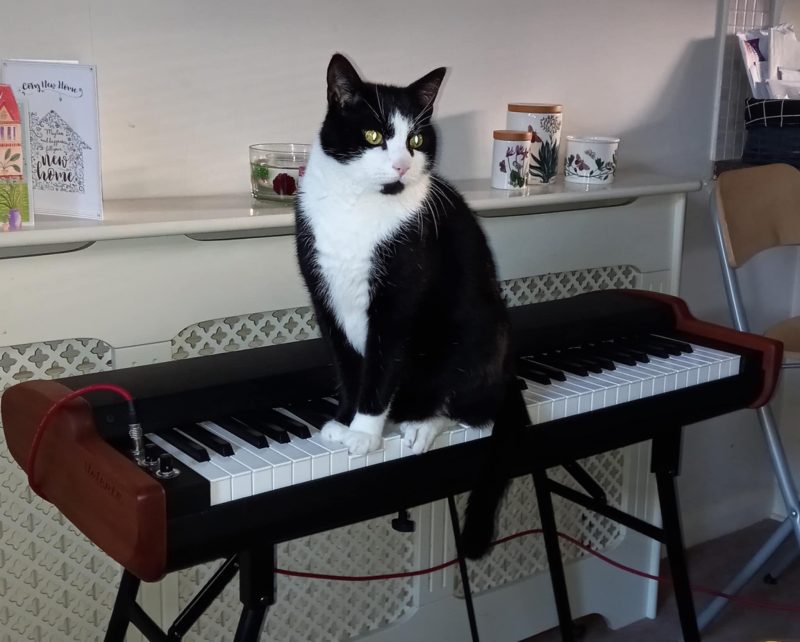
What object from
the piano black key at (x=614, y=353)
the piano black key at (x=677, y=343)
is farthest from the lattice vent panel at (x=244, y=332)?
the piano black key at (x=677, y=343)

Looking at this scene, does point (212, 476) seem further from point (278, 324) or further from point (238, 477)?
point (278, 324)

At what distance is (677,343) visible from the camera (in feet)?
5.08

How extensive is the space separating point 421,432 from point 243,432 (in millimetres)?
208

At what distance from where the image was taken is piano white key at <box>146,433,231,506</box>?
3.20 feet

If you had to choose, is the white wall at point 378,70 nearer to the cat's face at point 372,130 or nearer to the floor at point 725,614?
the floor at point 725,614

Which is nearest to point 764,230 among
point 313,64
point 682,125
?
point 682,125

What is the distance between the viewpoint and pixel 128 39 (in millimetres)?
1427

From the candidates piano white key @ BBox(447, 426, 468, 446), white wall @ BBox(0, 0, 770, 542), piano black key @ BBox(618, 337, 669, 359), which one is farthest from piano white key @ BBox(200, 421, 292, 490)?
piano black key @ BBox(618, 337, 669, 359)

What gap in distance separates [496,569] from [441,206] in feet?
3.47

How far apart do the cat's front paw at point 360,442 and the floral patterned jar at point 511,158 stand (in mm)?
757

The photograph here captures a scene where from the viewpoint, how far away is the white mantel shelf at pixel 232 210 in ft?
4.00

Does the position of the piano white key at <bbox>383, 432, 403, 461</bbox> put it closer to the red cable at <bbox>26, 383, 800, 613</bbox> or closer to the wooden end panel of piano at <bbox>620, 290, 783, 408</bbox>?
the red cable at <bbox>26, 383, 800, 613</bbox>

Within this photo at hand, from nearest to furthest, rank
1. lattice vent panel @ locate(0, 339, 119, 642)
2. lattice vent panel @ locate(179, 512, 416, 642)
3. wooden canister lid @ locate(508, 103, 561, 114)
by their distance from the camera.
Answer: lattice vent panel @ locate(0, 339, 119, 642), lattice vent panel @ locate(179, 512, 416, 642), wooden canister lid @ locate(508, 103, 561, 114)

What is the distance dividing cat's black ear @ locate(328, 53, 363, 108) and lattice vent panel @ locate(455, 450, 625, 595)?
3.26 feet
